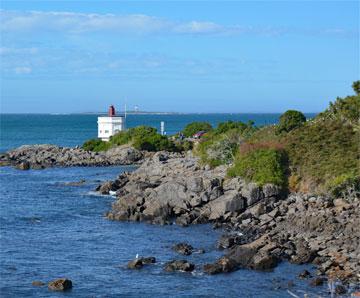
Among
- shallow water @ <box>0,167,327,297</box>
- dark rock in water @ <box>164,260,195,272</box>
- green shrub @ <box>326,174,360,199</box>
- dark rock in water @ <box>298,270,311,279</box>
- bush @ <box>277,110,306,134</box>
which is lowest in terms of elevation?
shallow water @ <box>0,167,327,297</box>

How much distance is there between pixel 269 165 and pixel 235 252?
53.5 feet

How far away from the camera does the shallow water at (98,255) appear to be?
29484 mm

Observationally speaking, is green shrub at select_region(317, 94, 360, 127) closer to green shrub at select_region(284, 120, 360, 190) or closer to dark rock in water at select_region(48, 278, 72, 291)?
green shrub at select_region(284, 120, 360, 190)

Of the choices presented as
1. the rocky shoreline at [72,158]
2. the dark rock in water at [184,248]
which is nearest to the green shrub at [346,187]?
the dark rock in water at [184,248]

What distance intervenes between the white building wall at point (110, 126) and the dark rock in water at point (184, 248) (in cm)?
6490

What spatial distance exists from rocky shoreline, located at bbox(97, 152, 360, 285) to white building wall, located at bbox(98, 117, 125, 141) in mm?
44259

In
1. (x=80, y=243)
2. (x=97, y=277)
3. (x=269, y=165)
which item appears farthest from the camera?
(x=269, y=165)

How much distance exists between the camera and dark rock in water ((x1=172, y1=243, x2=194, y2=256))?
3581cm

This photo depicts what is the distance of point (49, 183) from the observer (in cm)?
6625

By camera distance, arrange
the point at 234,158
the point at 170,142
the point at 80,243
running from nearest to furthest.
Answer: the point at 80,243, the point at 234,158, the point at 170,142

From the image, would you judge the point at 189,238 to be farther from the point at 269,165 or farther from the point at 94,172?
the point at 94,172

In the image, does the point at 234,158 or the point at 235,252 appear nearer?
the point at 235,252

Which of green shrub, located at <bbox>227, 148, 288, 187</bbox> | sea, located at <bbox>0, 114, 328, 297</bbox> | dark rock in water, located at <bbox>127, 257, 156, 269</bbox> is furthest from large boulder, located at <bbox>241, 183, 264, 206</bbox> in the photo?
dark rock in water, located at <bbox>127, 257, 156, 269</bbox>

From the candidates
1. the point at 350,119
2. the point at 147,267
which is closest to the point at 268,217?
the point at 147,267
